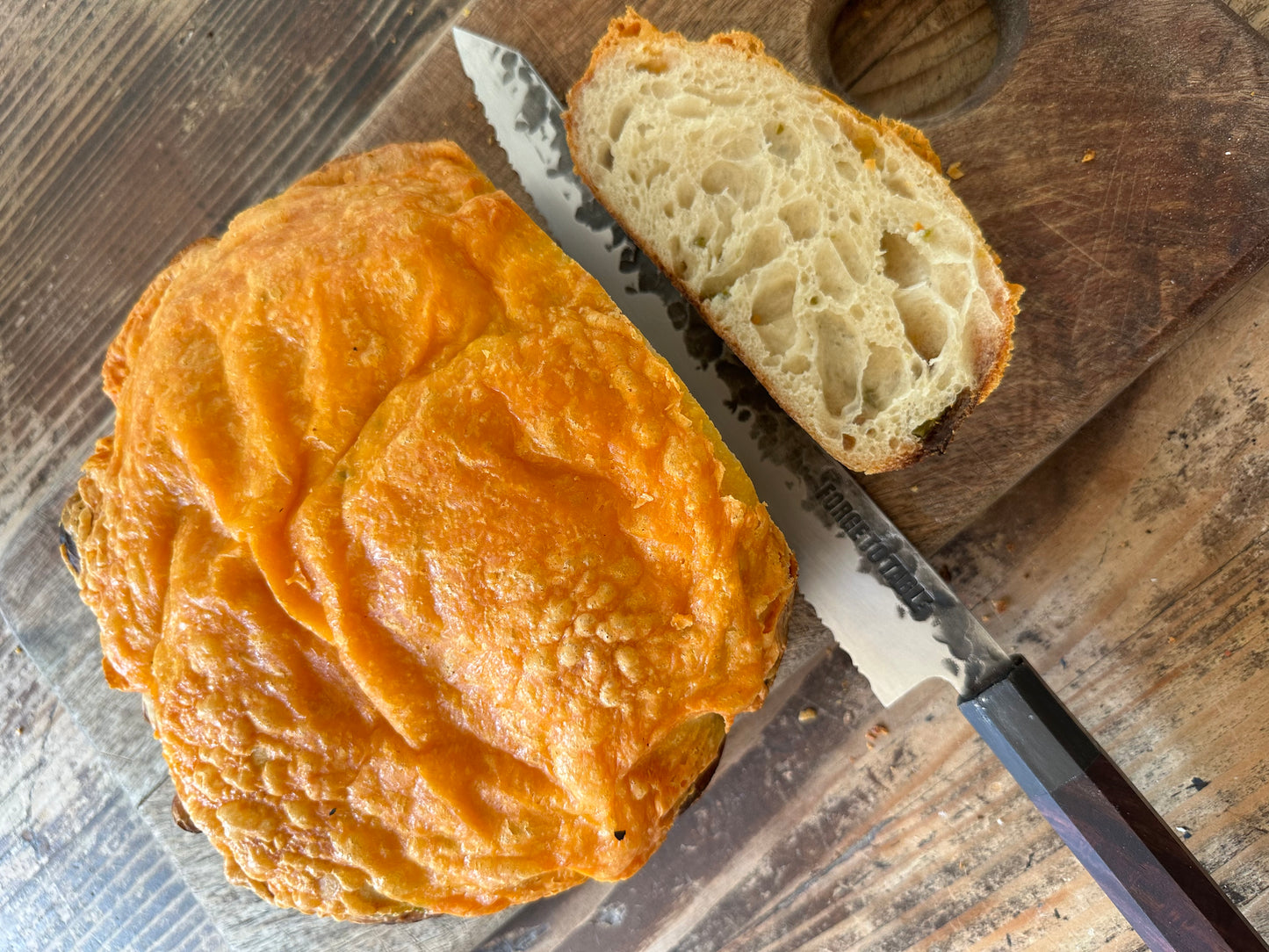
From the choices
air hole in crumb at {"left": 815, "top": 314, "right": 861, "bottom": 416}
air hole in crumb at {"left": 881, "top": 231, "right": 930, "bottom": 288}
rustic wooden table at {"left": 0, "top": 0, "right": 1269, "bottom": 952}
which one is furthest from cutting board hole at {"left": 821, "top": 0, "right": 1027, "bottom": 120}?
air hole in crumb at {"left": 815, "top": 314, "right": 861, "bottom": 416}

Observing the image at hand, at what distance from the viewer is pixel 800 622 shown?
2.49m

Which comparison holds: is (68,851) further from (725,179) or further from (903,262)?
(903,262)

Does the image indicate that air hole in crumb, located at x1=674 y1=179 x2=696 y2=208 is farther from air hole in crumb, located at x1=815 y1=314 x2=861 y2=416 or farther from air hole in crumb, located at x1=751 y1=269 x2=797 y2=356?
air hole in crumb, located at x1=815 y1=314 x2=861 y2=416

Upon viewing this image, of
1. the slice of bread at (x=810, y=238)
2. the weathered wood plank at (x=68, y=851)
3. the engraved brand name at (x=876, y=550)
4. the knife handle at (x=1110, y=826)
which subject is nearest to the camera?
the knife handle at (x=1110, y=826)

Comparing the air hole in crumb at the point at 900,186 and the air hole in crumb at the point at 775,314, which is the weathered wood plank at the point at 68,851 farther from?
the air hole in crumb at the point at 900,186

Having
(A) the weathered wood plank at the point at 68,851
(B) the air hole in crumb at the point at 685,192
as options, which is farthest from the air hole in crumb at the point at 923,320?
(A) the weathered wood plank at the point at 68,851

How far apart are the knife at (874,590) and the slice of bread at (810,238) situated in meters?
0.12

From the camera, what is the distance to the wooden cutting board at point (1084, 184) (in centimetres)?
218

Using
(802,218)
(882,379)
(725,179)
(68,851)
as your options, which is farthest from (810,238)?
(68,851)

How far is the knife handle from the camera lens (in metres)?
1.81

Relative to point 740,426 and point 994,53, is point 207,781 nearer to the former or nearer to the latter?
point 740,426

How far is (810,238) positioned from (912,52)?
953mm

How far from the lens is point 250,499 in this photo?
67.3 inches

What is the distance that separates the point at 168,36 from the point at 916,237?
275cm
